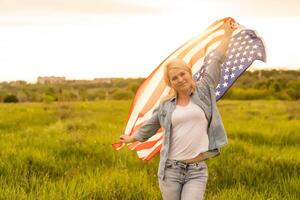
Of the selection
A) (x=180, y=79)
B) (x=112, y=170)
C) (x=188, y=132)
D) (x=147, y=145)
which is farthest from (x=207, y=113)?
(x=112, y=170)

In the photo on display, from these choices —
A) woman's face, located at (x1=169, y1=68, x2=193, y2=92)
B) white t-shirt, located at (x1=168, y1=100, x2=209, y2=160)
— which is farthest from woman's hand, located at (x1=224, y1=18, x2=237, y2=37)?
white t-shirt, located at (x1=168, y1=100, x2=209, y2=160)

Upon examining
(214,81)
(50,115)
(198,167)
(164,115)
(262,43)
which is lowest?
(50,115)

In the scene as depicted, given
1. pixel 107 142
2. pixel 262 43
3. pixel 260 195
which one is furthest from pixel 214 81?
pixel 107 142

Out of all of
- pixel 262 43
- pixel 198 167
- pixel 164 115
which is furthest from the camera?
pixel 262 43

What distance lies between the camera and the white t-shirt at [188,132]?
15.3 ft

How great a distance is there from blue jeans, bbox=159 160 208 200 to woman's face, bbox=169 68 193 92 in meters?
0.69

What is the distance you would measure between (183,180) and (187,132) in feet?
1.44

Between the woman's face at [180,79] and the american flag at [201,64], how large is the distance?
125cm

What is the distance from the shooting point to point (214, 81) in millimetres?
4906

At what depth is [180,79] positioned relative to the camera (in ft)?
15.2

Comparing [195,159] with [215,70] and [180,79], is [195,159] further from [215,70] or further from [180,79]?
[215,70]

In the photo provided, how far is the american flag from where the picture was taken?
5.92 metres

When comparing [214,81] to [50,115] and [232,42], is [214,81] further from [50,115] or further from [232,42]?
[50,115]

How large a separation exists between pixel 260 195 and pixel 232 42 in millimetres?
1962
